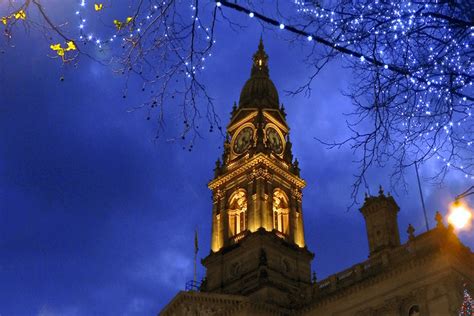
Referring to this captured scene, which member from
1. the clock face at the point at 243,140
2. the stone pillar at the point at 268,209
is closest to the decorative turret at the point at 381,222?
the stone pillar at the point at 268,209

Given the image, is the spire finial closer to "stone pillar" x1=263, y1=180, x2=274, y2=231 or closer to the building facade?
the building facade

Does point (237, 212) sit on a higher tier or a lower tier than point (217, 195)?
lower

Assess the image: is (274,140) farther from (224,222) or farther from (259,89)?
(224,222)

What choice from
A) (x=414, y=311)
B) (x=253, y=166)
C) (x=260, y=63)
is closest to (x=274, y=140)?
(x=253, y=166)

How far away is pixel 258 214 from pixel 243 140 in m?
10.2

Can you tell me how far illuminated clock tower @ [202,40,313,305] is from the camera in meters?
49.5

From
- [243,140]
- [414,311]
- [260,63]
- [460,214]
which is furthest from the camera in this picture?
[260,63]

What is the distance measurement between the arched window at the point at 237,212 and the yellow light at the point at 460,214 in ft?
143

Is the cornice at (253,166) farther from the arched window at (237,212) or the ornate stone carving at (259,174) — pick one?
the arched window at (237,212)

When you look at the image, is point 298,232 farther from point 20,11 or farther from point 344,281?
point 20,11

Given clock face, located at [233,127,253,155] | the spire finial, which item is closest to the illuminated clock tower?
clock face, located at [233,127,253,155]

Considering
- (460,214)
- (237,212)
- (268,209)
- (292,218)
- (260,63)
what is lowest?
(460,214)

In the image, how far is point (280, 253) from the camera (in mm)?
51250

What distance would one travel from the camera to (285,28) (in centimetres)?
1005
